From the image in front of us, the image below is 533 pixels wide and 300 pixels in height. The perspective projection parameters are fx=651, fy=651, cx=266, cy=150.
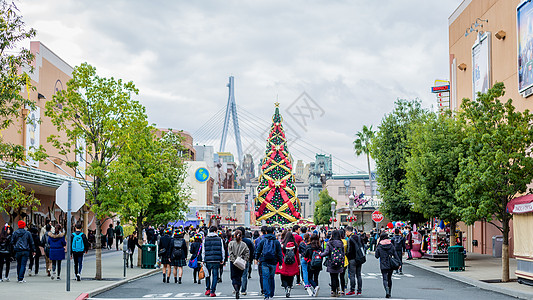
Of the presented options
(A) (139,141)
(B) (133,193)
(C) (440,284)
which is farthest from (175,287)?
(C) (440,284)

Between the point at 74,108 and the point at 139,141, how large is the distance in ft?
7.48

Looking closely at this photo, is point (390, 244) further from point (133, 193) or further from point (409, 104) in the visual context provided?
point (409, 104)

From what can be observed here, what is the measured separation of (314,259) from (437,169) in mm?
15871

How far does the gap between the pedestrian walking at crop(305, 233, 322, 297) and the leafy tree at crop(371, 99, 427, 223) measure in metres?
23.0

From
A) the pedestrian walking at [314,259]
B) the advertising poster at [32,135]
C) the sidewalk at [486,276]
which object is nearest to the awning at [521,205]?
the sidewalk at [486,276]

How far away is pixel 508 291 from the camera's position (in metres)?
17.4

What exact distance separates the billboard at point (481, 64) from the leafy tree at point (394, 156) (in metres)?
4.21

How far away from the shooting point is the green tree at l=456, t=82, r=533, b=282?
1972 centimetres

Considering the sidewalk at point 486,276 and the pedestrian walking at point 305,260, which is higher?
the pedestrian walking at point 305,260

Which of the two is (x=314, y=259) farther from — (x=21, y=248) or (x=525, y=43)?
(x=525, y=43)

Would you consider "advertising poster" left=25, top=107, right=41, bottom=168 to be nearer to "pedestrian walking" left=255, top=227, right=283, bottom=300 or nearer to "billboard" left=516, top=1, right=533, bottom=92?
"pedestrian walking" left=255, top=227, right=283, bottom=300

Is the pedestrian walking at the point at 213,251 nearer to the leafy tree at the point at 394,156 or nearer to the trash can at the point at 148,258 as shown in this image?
the trash can at the point at 148,258

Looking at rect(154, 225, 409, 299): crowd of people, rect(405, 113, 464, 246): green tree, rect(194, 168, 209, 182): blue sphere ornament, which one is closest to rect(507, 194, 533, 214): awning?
rect(154, 225, 409, 299): crowd of people

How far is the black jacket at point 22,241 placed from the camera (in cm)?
1908
